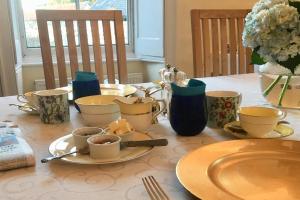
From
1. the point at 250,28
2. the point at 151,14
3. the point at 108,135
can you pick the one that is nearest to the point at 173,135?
the point at 108,135

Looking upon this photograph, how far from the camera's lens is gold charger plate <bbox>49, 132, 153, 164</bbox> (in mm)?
660

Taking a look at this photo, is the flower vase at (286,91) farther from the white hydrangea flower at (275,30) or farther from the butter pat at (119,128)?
the butter pat at (119,128)

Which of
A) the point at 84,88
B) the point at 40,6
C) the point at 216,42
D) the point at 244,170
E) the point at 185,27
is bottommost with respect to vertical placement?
the point at 244,170

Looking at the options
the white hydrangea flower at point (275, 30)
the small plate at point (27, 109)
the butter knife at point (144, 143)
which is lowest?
the butter knife at point (144, 143)

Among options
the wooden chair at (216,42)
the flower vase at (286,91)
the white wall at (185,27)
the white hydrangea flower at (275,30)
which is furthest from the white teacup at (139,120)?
the white wall at (185,27)

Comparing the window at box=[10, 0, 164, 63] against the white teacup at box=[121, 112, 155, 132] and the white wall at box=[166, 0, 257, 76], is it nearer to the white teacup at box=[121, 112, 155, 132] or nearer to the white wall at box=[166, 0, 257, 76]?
the white wall at box=[166, 0, 257, 76]

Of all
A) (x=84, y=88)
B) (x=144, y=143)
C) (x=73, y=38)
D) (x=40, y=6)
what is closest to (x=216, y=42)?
(x=73, y=38)

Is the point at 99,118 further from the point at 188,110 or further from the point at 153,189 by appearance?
the point at 153,189

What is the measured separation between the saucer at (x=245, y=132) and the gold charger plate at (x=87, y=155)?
19 cm

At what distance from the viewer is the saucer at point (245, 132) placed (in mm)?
797

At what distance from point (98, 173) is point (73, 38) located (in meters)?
0.97

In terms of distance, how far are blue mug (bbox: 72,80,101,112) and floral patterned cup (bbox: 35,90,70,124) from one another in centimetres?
8

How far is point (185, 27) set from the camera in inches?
94.7

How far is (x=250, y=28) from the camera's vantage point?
0.76 metres
